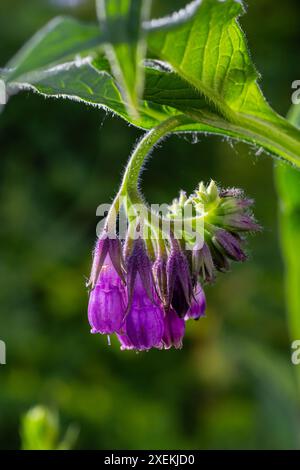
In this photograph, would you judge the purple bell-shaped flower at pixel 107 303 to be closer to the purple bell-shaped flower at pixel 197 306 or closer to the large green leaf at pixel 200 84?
the purple bell-shaped flower at pixel 197 306

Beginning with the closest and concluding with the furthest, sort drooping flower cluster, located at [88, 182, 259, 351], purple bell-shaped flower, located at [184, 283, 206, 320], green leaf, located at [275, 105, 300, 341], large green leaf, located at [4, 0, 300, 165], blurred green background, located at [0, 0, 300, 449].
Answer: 1. large green leaf, located at [4, 0, 300, 165]
2. drooping flower cluster, located at [88, 182, 259, 351]
3. purple bell-shaped flower, located at [184, 283, 206, 320]
4. green leaf, located at [275, 105, 300, 341]
5. blurred green background, located at [0, 0, 300, 449]

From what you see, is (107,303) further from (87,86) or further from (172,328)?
(87,86)

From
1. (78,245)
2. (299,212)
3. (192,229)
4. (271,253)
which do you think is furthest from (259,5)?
(192,229)

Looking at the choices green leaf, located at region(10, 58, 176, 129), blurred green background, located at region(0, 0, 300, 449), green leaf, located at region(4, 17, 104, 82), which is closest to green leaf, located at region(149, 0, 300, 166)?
green leaf, located at region(10, 58, 176, 129)

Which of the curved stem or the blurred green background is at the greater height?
the blurred green background

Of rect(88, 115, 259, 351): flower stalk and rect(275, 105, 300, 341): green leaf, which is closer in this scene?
rect(88, 115, 259, 351): flower stalk

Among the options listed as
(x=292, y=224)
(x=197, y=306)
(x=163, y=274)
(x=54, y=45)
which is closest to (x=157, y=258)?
(x=163, y=274)

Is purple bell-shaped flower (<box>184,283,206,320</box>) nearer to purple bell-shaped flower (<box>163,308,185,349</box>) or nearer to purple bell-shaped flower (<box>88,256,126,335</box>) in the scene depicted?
purple bell-shaped flower (<box>163,308,185,349</box>)
